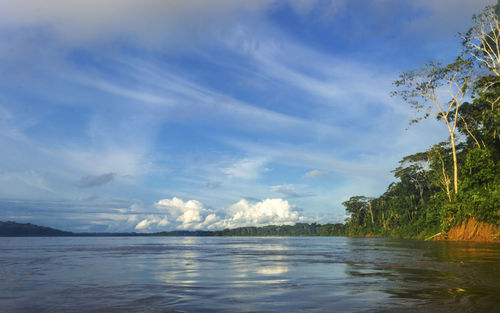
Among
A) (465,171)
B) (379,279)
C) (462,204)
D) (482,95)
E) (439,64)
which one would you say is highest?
(439,64)

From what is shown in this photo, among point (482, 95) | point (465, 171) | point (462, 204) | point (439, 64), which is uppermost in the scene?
point (439, 64)

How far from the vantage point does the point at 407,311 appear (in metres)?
6.39

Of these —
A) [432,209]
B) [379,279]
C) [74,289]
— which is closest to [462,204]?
[432,209]

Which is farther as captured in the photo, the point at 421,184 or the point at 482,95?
the point at 421,184

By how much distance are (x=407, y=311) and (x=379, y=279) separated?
478cm

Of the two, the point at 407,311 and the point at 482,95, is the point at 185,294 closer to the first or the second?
the point at 407,311

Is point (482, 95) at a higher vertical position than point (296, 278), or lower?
higher

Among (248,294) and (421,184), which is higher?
(421,184)

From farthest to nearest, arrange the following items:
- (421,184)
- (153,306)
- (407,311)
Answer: (421,184)
(153,306)
(407,311)

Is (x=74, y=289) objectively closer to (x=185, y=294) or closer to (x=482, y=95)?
(x=185, y=294)

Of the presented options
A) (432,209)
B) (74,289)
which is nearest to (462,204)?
(432,209)

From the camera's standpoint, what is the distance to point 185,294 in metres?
8.69

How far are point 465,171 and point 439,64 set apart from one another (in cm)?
1345

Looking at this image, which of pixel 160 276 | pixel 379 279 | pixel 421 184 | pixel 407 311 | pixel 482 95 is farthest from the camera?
pixel 421 184
